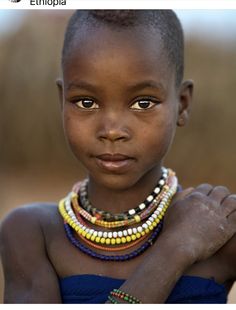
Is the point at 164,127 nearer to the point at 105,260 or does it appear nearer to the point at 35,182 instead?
the point at 105,260

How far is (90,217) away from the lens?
2.12m

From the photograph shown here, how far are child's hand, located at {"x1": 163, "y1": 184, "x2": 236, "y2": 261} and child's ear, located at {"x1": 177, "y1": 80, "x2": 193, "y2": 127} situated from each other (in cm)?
25

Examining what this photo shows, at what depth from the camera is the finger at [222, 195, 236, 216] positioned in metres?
2.03

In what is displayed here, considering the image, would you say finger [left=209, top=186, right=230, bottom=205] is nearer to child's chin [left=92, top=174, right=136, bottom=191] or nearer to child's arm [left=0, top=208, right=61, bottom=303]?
child's chin [left=92, top=174, right=136, bottom=191]

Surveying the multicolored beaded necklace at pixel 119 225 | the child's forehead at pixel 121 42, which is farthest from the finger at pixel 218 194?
the child's forehead at pixel 121 42

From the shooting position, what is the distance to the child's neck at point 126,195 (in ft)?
7.00

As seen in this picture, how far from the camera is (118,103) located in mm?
1874

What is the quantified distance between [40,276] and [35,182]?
17.1 feet

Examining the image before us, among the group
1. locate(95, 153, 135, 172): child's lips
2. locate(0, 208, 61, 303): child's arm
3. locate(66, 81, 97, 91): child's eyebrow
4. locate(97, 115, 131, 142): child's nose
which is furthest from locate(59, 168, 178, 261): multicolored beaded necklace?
locate(66, 81, 97, 91): child's eyebrow

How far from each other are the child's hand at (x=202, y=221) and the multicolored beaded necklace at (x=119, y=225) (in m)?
0.05

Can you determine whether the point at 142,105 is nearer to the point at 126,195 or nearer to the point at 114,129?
the point at 114,129

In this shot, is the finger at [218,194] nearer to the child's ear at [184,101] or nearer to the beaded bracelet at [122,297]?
the child's ear at [184,101]

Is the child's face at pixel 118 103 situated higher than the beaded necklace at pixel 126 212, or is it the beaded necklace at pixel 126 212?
the child's face at pixel 118 103
